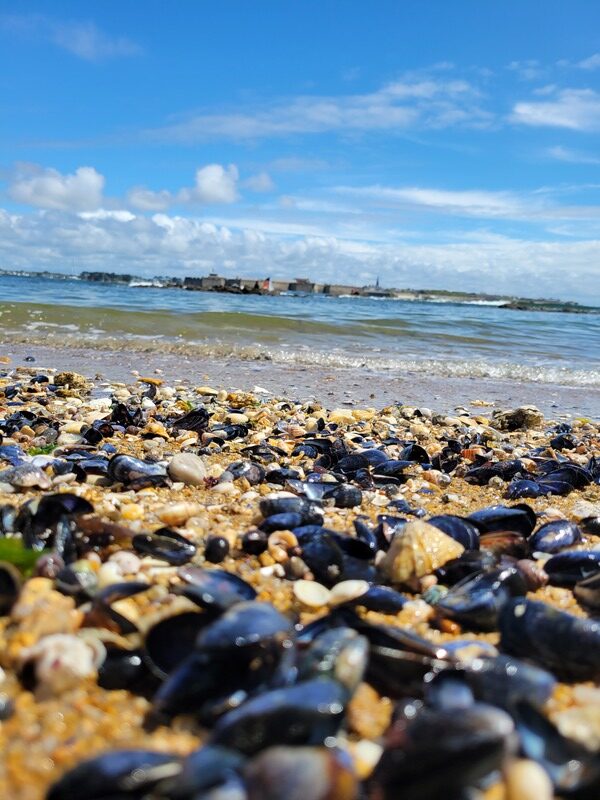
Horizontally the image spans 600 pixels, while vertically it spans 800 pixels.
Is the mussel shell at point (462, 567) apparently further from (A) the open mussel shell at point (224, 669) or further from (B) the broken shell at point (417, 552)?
(A) the open mussel shell at point (224, 669)

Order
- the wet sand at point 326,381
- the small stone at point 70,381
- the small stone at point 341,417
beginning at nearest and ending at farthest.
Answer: the small stone at point 341,417 < the small stone at point 70,381 < the wet sand at point 326,381

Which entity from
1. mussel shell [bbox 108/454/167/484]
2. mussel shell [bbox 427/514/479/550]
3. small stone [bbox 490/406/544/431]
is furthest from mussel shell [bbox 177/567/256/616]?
small stone [bbox 490/406/544/431]

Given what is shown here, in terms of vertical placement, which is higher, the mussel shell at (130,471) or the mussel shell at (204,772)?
the mussel shell at (130,471)

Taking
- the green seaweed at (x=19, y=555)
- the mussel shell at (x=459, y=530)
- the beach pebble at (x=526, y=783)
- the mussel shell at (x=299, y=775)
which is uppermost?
the mussel shell at (x=459, y=530)

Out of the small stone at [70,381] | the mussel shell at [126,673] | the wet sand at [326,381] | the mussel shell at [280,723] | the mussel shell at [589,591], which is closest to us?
the mussel shell at [280,723]

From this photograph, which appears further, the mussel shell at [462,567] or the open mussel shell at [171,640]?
the mussel shell at [462,567]

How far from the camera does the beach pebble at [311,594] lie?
2082mm

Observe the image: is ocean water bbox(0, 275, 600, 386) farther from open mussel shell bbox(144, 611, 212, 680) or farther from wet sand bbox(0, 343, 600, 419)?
open mussel shell bbox(144, 611, 212, 680)

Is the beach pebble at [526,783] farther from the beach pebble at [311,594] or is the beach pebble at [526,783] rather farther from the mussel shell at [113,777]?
the beach pebble at [311,594]

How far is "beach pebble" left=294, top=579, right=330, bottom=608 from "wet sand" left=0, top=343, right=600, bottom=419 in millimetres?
5708

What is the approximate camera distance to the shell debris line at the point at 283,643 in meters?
1.24

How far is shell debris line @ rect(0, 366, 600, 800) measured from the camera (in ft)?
4.06

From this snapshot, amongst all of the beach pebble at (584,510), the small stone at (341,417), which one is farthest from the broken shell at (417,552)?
the small stone at (341,417)

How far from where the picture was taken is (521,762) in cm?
129
